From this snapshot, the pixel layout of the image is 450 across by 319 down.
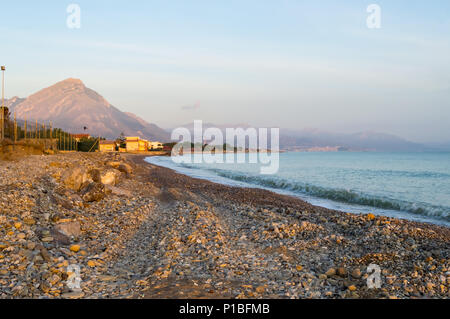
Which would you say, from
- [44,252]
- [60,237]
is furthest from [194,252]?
[60,237]

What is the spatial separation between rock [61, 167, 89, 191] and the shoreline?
106 cm

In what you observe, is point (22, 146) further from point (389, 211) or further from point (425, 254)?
point (425, 254)

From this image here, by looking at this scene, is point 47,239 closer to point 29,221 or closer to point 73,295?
point 29,221

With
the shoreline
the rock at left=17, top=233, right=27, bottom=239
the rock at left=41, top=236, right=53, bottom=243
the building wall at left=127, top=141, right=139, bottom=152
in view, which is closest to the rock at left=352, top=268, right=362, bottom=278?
the shoreline

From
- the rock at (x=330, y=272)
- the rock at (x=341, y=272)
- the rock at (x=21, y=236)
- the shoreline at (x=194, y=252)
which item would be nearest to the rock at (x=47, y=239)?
the shoreline at (x=194, y=252)

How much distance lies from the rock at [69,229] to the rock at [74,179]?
5326mm

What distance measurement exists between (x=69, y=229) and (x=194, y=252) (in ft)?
10.5

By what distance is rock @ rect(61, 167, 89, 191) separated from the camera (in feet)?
43.1

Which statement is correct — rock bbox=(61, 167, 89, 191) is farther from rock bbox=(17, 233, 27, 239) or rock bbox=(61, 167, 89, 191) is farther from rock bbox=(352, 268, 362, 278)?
rock bbox=(352, 268, 362, 278)

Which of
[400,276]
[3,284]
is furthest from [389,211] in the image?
[3,284]

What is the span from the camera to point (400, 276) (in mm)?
6012

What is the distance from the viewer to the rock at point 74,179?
13.1 m

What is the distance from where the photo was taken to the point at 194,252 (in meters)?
7.33
